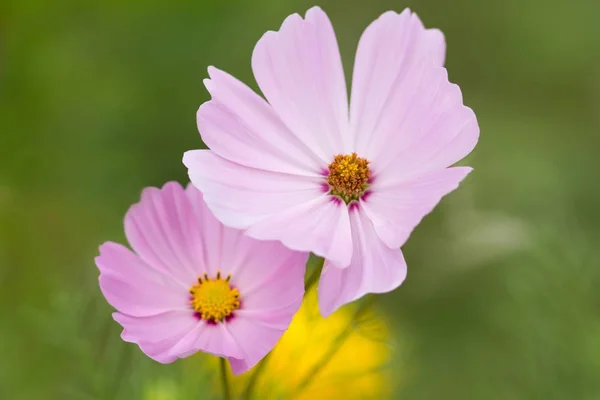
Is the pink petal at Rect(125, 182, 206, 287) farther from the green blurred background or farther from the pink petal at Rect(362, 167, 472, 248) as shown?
the green blurred background

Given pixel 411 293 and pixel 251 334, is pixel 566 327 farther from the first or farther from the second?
pixel 251 334

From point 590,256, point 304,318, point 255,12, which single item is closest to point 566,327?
point 590,256

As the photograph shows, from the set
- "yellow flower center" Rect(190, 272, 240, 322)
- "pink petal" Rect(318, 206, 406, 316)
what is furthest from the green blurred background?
"pink petal" Rect(318, 206, 406, 316)

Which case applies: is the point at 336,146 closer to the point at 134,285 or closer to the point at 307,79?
the point at 307,79

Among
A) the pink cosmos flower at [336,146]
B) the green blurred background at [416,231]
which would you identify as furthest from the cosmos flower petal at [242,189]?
the green blurred background at [416,231]

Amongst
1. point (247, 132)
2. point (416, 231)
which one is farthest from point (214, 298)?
point (416, 231)

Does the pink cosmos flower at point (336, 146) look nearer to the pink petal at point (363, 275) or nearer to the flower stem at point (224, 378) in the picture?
the pink petal at point (363, 275)

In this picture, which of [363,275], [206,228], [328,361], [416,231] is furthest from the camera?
[416,231]

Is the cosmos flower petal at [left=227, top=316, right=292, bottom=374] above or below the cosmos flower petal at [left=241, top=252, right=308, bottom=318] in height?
below
